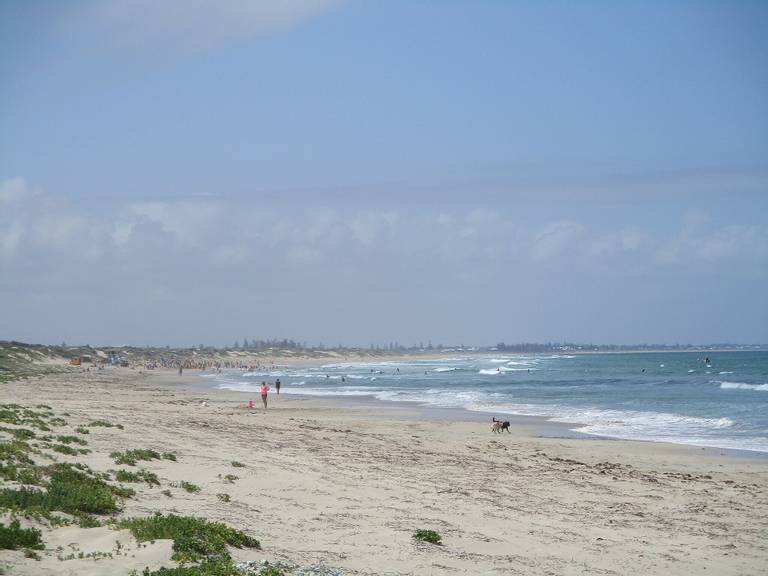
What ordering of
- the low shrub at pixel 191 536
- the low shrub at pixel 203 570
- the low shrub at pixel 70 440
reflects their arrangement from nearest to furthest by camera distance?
the low shrub at pixel 203 570, the low shrub at pixel 191 536, the low shrub at pixel 70 440

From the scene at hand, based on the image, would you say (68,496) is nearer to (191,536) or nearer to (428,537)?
(191,536)

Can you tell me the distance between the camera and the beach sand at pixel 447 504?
8.59 m

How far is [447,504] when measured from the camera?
11.9m

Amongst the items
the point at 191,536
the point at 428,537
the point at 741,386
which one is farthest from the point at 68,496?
the point at 741,386

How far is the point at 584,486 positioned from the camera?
1430cm

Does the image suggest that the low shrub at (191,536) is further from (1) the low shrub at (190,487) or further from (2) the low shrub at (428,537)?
(1) the low shrub at (190,487)

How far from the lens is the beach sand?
8586 mm

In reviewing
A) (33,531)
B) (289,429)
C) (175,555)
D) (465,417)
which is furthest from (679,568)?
(465,417)

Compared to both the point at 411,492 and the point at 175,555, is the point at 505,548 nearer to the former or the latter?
the point at 411,492

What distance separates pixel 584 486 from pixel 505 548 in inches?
216

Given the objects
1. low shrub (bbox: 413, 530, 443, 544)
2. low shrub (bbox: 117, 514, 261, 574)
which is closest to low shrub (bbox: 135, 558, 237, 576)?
low shrub (bbox: 117, 514, 261, 574)

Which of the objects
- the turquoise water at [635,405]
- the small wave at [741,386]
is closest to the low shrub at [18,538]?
the turquoise water at [635,405]

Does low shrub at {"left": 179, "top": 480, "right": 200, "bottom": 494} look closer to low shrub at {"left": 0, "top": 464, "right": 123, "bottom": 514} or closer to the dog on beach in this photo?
low shrub at {"left": 0, "top": 464, "right": 123, "bottom": 514}

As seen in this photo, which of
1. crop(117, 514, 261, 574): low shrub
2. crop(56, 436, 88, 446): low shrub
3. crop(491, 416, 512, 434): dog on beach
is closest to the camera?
crop(117, 514, 261, 574): low shrub
